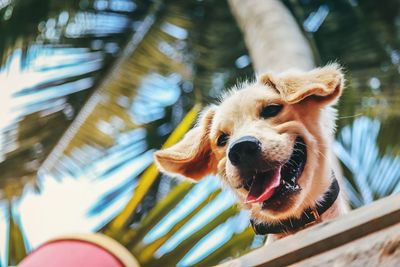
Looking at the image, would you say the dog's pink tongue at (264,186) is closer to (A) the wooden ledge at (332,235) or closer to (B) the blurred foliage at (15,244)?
(B) the blurred foliage at (15,244)

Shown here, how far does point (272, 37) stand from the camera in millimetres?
3318

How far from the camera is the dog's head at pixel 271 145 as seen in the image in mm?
1848

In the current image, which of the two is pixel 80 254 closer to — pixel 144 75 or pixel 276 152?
pixel 276 152

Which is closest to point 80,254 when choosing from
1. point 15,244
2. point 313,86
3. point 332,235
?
point 332,235

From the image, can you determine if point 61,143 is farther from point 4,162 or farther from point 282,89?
point 282,89

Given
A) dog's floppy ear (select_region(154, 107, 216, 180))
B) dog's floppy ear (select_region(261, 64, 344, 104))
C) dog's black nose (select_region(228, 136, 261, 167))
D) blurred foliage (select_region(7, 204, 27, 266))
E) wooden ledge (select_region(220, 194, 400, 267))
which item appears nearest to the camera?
wooden ledge (select_region(220, 194, 400, 267))

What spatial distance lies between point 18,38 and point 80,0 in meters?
0.46

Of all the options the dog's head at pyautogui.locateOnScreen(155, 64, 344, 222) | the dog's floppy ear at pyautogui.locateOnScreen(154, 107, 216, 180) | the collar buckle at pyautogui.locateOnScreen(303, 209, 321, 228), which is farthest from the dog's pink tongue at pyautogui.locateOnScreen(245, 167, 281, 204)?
the dog's floppy ear at pyautogui.locateOnScreen(154, 107, 216, 180)

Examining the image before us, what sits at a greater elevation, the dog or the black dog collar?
the dog

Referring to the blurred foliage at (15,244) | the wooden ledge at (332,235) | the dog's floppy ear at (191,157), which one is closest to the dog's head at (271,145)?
the dog's floppy ear at (191,157)

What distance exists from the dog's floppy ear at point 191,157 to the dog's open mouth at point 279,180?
0.26 metres

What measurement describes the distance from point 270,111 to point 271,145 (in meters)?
0.17

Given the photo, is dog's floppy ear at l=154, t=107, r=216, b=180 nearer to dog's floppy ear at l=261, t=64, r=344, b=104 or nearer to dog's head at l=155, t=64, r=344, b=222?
dog's head at l=155, t=64, r=344, b=222

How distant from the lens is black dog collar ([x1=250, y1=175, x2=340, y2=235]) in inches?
74.0
